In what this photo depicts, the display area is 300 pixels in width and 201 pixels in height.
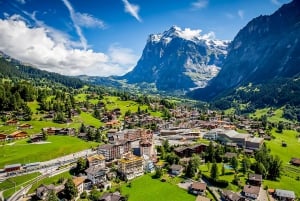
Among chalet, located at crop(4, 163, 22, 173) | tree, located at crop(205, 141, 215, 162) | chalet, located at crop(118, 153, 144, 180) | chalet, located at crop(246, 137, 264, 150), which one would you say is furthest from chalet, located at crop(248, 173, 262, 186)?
chalet, located at crop(4, 163, 22, 173)

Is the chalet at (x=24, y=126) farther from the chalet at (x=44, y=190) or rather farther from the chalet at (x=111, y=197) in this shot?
the chalet at (x=111, y=197)

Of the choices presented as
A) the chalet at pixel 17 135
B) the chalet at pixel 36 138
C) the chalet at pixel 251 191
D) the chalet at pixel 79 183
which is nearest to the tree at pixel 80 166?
the chalet at pixel 79 183

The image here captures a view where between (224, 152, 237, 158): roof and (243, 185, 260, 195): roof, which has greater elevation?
(224, 152, 237, 158): roof

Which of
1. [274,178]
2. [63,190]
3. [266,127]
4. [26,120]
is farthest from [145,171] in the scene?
[266,127]

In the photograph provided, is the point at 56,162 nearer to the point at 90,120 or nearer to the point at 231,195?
the point at 231,195

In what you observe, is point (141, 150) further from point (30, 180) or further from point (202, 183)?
point (30, 180)

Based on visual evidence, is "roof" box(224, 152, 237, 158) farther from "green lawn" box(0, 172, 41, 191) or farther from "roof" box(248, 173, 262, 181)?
"green lawn" box(0, 172, 41, 191)
